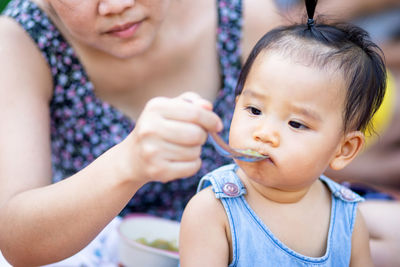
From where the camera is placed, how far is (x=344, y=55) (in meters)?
1.07

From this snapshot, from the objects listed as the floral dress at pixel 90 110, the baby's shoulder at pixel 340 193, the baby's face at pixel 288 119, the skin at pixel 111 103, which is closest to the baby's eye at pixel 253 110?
the baby's face at pixel 288 119

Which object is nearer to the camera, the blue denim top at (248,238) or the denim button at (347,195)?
the blue denim top at (248,238)

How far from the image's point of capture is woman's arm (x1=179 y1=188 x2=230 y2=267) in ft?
3.47

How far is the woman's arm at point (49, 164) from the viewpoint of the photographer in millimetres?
851

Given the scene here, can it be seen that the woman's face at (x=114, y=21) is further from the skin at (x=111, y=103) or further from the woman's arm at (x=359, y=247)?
the woman's arm at (x=359, y=247)

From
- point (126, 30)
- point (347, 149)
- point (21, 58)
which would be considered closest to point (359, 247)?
point (347, 149)

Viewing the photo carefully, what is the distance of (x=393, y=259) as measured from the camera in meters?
1.46

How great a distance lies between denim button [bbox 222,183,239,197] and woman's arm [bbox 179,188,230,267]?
27 mm

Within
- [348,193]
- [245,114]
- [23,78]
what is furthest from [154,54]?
[348,193]

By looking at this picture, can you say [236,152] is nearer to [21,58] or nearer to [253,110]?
[253,110]

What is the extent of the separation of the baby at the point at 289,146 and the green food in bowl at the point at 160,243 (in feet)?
1.24

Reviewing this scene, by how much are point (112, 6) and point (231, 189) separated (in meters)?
0.46

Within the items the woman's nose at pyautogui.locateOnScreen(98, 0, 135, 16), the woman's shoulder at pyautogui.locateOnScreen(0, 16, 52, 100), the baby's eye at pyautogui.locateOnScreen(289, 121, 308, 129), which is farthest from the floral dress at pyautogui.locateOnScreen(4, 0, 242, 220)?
the baby's eye at pyautogui.locateOnScreen(289, 121, 308, 129)

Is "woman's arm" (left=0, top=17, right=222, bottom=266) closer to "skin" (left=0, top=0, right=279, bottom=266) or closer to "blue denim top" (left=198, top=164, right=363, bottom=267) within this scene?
"skin" (left=0, top=0, right=279, bottom=266)
